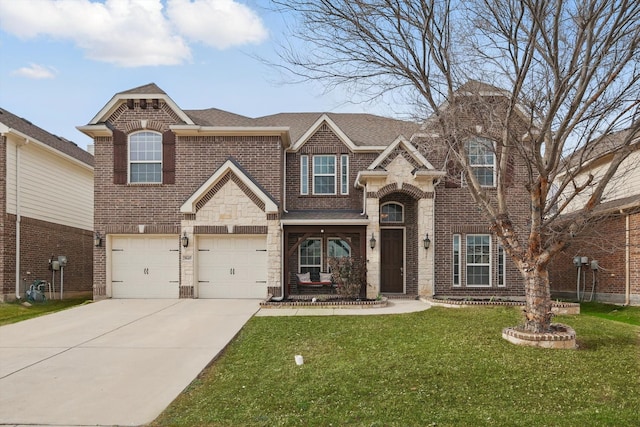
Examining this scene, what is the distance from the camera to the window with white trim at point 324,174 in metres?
17.3

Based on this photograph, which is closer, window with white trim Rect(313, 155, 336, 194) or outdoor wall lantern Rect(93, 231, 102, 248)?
outdoor wall lantern Rect(93, 231, 102, 248)

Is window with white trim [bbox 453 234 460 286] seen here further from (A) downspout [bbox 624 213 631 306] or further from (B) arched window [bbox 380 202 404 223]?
(A) downspout [bbox 624 213 631 306]

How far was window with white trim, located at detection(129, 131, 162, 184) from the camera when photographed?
16.2m

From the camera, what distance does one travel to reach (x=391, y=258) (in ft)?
55.7

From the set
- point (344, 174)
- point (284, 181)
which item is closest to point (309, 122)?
point (344, 174)

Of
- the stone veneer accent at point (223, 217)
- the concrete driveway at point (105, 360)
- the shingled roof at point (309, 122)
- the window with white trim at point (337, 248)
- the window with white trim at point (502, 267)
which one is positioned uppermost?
the shingled roof at point (309, 122)

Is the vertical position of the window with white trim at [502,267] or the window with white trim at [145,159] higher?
Answer: the window with white trim at [145,159]

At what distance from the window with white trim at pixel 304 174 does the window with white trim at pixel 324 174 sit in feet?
0.82

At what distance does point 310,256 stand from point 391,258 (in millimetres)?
2862

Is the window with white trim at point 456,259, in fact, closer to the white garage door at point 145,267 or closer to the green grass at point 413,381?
the green grass at point 413,381

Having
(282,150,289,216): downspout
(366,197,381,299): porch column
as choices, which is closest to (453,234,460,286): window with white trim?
(366,197,381,299): porch column

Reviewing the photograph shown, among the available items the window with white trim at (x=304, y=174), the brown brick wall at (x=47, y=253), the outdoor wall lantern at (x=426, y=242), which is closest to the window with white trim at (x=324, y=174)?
the window with white trim at (x=304, y=174)

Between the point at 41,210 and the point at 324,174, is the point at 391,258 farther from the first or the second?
the point at 41,210

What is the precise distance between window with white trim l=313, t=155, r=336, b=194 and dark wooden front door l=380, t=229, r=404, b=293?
250 cm
